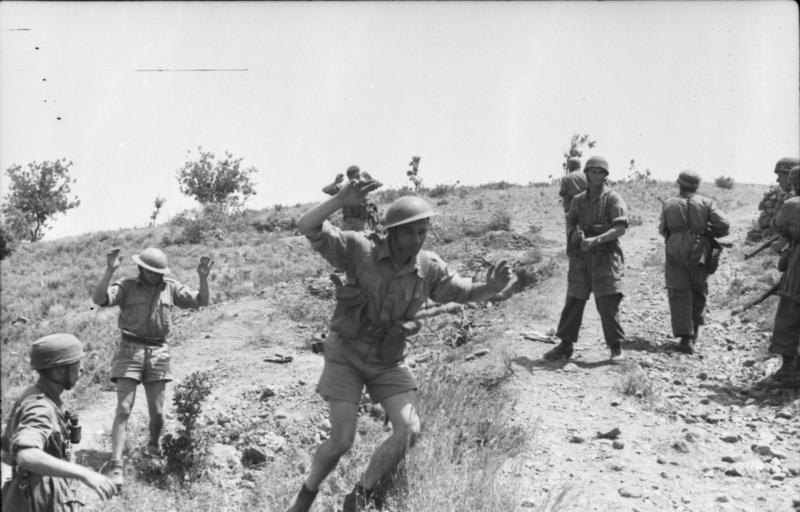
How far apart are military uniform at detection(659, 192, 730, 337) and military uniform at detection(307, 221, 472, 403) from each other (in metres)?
5.53

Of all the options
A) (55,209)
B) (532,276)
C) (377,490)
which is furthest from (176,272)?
(55,209)

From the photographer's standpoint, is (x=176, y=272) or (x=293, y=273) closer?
(x=293, y=273)


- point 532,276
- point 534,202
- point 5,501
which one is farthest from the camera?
point 534,202

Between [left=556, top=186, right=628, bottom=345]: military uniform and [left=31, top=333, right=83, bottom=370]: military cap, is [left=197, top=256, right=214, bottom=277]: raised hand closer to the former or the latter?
[left=31, top=333, right=83, bottom=370]: military cap

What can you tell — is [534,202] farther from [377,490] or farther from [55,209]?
[55,209]

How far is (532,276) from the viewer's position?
12875 mm

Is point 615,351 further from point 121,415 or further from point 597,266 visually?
point 121,415

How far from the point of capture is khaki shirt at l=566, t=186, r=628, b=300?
8023 mm

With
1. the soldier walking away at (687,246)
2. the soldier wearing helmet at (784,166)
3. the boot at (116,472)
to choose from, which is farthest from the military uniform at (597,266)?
the boot at (116,472)

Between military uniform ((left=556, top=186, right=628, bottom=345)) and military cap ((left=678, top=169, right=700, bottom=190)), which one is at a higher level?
military cap ((left=678, top=169, right=700, bottom=190))

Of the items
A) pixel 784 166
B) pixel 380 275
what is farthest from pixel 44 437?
pixel 784 166

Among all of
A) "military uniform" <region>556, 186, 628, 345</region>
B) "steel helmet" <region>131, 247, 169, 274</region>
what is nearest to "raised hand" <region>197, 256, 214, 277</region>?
"steel helmet" <region>131, 247, 169, 274</region>

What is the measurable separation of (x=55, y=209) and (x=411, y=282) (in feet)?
137

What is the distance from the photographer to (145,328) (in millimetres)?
6250
